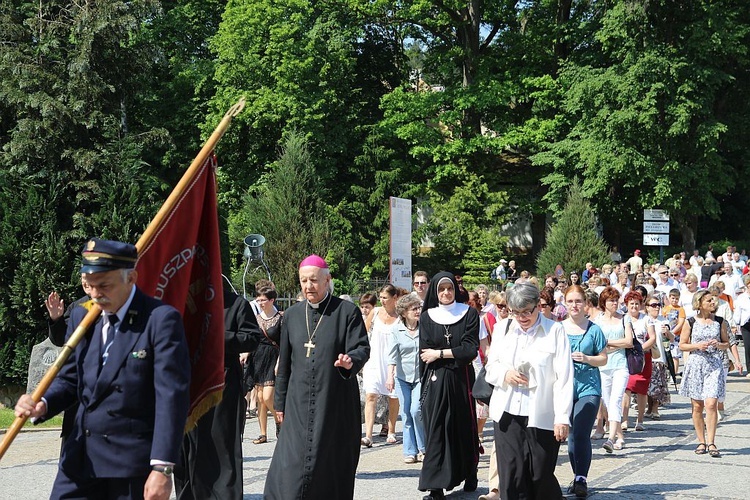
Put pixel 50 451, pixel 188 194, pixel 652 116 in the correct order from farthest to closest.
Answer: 1. pixel 652 116
2. pixel 50 451
3. pixel 188 194

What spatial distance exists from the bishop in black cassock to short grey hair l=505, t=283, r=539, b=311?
1109 mm

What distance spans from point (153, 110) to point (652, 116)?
2066 cm

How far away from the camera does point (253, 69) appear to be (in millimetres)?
42000

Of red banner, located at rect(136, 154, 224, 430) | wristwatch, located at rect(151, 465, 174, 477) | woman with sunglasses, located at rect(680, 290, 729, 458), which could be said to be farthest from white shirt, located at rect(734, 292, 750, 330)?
wristwatch, located at rect(151, 465, 174, 477)

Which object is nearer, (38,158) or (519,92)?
(38,158)

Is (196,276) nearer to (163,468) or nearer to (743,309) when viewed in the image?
(163,468)

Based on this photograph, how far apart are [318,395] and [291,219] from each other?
28693 mm

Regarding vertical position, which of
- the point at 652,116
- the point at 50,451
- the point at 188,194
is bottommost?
the point at 50,451

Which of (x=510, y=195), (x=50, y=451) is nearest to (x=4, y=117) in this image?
(x=50, y=451)

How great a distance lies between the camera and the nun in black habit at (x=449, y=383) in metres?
9.05

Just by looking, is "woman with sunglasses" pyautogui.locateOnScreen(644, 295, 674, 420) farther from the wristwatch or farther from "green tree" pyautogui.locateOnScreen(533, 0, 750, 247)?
"green tree" pyautogui.locateOnScreen(533, 0, 750, 247)

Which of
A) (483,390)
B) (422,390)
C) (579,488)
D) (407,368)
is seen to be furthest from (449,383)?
(407,368)

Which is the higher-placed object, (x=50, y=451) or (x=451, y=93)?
(x=451, y=93)

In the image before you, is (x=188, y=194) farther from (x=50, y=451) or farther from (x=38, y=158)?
(x=38, y=158)
